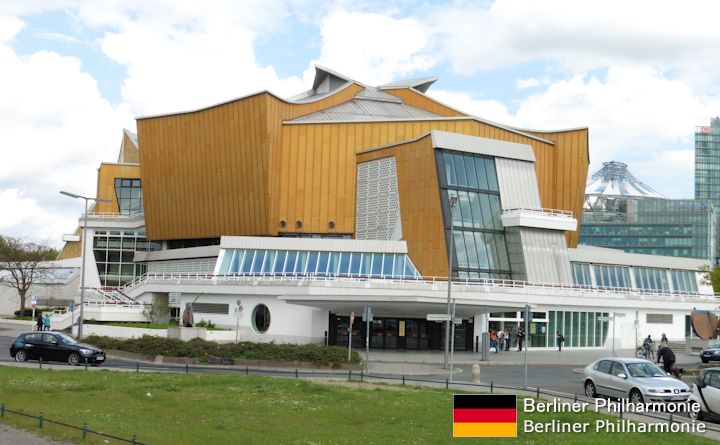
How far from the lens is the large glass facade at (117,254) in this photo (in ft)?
295

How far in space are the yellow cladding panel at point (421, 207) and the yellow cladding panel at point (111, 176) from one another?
125 ft

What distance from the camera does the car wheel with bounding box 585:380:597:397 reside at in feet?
95.7

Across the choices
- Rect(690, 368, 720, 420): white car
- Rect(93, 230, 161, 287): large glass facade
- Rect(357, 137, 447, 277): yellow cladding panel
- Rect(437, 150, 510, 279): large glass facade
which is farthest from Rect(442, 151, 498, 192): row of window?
Rect(93, 230, 161, 287): large glass facade

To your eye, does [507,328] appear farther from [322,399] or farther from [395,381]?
[322,399]

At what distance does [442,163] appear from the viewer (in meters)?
62.9

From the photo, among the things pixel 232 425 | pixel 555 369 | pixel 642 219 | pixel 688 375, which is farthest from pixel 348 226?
pixel 642 219

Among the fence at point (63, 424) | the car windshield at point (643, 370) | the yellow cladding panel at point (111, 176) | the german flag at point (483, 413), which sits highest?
the yellow cladding panel at point (111, 176)

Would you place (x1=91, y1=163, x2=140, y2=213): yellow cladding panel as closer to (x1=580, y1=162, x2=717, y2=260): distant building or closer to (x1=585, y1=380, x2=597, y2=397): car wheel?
(x1=585, y1=380, x2=597, y2=397): car wheel

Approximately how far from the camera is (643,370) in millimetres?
27719

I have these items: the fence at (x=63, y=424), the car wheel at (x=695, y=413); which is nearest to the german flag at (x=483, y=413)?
the fence at (x=63, y=424)

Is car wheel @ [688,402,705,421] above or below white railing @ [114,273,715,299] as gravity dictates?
below

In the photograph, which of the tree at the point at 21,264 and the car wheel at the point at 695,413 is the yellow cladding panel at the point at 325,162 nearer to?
the tree at the point at 21,264

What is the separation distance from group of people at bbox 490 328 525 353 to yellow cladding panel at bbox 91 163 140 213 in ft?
165

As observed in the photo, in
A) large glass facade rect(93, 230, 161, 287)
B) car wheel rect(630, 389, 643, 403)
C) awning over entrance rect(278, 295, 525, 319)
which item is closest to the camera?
car wheel rect(630, 389, 643, 403)
